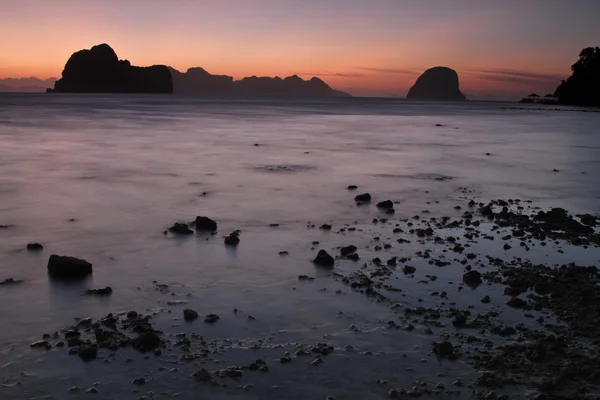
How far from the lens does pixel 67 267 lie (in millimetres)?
9430

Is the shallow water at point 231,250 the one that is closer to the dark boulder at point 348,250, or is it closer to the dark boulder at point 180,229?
the dark boulder at point 180,229

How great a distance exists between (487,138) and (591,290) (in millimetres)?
39823

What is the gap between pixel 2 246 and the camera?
445 inches

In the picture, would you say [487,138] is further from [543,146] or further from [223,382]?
[223,382]

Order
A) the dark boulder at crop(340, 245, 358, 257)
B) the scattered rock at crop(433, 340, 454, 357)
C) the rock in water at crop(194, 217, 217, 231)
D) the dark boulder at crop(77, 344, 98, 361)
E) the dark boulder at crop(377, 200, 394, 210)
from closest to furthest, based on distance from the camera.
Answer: the dark boulder at crop(77, 344, 98, 361)
the scattered rock at crop(433, 340, 454, 357)
the dark boulder at crop(340, 245, 358, 257)
the rock in water at crop(194, 217, 217, 231)
the dark boulder at crop(377, 200, 394, 210)

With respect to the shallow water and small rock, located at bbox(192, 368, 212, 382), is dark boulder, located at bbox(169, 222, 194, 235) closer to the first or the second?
the shallow water

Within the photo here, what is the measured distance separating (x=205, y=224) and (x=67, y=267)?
3.75m

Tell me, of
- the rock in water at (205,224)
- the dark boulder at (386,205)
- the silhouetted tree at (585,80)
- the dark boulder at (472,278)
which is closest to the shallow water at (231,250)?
the dark boulder at (472,278)

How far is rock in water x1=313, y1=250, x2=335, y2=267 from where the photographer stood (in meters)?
10.1

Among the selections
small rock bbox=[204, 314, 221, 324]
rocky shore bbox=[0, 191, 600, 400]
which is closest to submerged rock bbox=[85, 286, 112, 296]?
rocky shore bbox=[0, 191, 600, 400]

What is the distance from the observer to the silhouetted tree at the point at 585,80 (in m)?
133

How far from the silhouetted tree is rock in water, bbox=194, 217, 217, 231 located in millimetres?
137436

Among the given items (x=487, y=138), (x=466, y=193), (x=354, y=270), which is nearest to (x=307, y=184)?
(x=466, y=193)

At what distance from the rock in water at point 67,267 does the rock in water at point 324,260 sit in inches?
156
